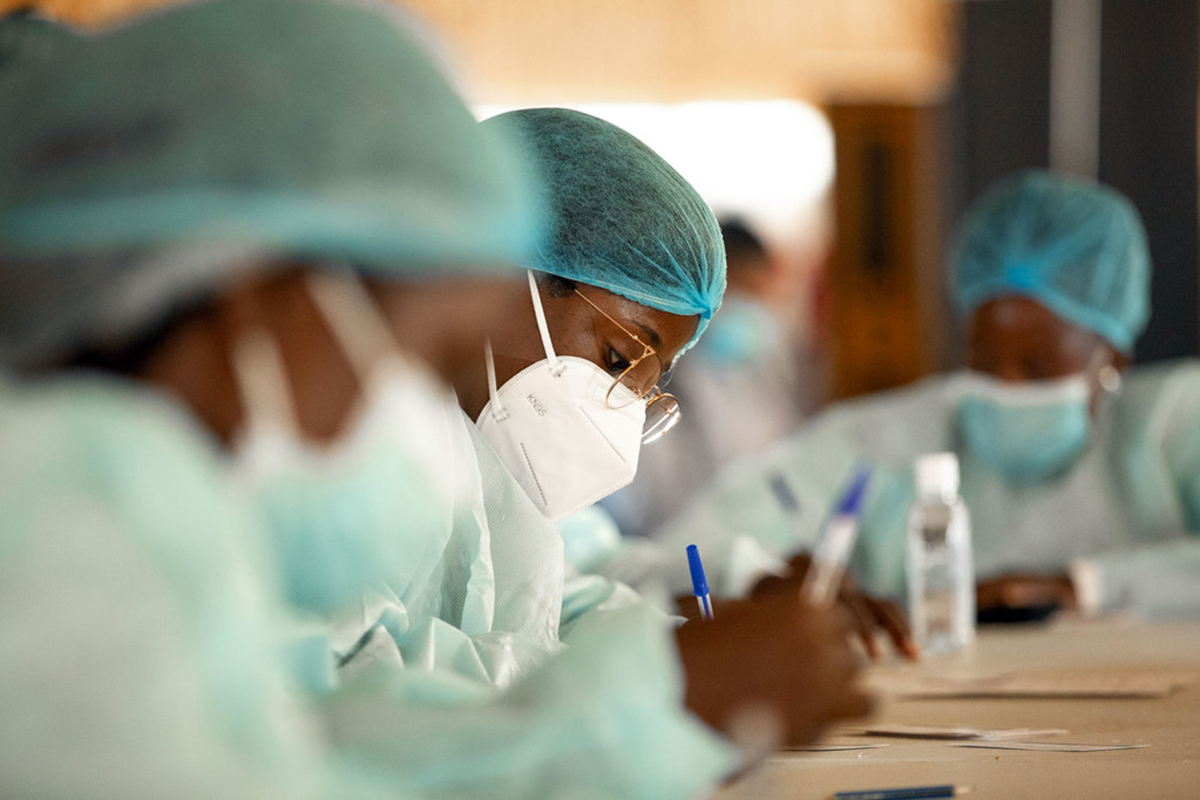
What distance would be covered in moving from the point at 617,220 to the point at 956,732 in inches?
23.5

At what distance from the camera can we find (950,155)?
4594mm

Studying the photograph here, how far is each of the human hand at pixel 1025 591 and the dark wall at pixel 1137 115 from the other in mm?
2214

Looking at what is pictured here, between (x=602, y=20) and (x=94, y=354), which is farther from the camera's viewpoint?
(x=602, y=20)

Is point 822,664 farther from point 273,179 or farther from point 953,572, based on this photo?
point 953,572

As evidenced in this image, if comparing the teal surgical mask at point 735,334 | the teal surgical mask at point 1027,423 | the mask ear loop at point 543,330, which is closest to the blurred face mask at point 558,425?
the mask ear loop at point 543,330

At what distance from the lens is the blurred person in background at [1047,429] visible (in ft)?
7.86

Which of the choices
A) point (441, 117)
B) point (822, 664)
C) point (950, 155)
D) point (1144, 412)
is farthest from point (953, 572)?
point (950, 155)

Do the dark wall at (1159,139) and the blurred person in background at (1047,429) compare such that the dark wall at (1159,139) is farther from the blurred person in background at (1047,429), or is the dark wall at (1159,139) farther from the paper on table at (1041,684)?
the paper on table at (1041,684)

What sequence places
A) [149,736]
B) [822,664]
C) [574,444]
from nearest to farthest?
[149,736]
[822,664]
[574,444]

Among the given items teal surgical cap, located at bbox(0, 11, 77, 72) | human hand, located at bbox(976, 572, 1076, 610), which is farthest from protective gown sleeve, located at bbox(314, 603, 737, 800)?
human hand, located at bbox(976, 572, 1076, 610)

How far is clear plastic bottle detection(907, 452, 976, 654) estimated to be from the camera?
6.37ft

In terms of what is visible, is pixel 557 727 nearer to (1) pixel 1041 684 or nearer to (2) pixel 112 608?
(2) pixel 112 608

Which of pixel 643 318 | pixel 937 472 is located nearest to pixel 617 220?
pixel 643 318

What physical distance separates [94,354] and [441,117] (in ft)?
0.69
